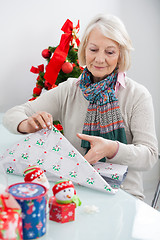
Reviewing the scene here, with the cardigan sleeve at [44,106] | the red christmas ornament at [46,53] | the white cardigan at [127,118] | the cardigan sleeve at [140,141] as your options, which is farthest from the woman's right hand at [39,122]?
the red christmas ornament at [46,53]

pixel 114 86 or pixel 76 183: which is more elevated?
pixel 114 86

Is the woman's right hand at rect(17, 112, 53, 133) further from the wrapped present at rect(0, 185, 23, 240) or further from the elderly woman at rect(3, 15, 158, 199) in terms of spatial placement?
the wrapped present at rect(0, 185, 23, 240)

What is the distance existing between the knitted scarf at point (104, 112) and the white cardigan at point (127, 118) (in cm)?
4

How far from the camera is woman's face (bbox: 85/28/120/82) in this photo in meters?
1.39

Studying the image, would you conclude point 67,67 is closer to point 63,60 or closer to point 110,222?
point 63,60

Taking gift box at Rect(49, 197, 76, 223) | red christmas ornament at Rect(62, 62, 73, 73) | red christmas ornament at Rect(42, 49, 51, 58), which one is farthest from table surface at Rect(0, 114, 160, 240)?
red christmas ornament at Rect(42, 49, 51, 58)

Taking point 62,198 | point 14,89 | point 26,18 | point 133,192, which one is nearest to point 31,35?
point 26,18

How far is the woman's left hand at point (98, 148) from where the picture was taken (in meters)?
1.09

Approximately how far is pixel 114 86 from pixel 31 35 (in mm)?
1222

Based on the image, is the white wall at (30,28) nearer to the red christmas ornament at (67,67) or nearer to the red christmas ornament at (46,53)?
the red christmas ornament at (46,53)

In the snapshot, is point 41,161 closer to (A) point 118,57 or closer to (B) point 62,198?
(B) point 62,198

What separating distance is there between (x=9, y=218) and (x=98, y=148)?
62cm

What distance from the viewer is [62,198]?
722 millimetres

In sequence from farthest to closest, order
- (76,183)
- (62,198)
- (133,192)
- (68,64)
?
(68,64) → (133,192) → (76,183) → (62,198)
